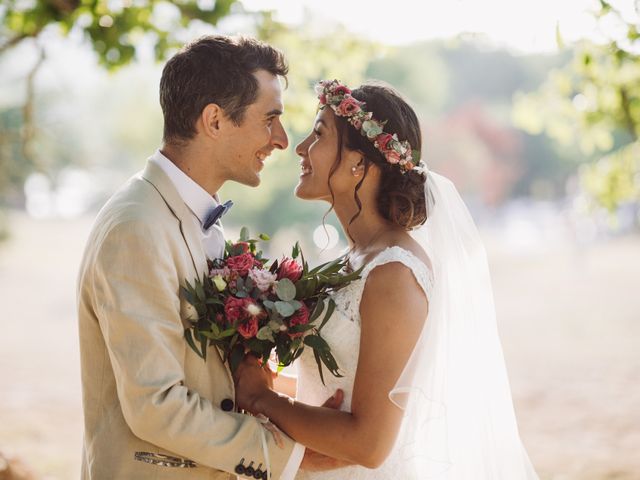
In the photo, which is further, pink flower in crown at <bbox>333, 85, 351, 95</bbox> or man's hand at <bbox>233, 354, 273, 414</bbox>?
pink flower in crown at <bbox>333, 85, 351, 95</bbox>

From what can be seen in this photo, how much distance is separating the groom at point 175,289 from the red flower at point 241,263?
0.36ft

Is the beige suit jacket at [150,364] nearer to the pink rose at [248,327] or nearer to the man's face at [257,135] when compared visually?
the pink rose at [248,327]

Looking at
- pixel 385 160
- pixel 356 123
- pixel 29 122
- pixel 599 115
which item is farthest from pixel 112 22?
pixel 599 115

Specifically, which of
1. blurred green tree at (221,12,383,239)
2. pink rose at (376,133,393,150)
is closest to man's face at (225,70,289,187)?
pink rose at (376,133,393,150)

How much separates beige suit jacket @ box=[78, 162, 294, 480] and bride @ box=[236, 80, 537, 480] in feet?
0.82

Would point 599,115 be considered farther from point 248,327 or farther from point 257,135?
point 248,327

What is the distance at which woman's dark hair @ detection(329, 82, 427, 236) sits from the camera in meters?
3.36

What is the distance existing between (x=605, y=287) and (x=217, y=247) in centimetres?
2695

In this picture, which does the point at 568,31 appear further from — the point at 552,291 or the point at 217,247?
the point at 552,291

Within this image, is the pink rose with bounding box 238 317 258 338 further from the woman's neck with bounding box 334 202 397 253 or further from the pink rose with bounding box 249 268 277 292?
the woman's neck with bounding box 334 202 397 253

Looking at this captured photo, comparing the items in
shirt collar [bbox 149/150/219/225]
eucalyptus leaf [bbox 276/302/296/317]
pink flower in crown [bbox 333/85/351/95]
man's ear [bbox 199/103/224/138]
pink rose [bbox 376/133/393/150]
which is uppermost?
pink flower in crown [bbox 333/85/351/95]

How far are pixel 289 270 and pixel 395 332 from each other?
49cm

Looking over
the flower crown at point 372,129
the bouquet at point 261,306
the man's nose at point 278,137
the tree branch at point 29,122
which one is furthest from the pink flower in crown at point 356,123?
the tree branch at point 29,122

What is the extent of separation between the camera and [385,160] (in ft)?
11.0
